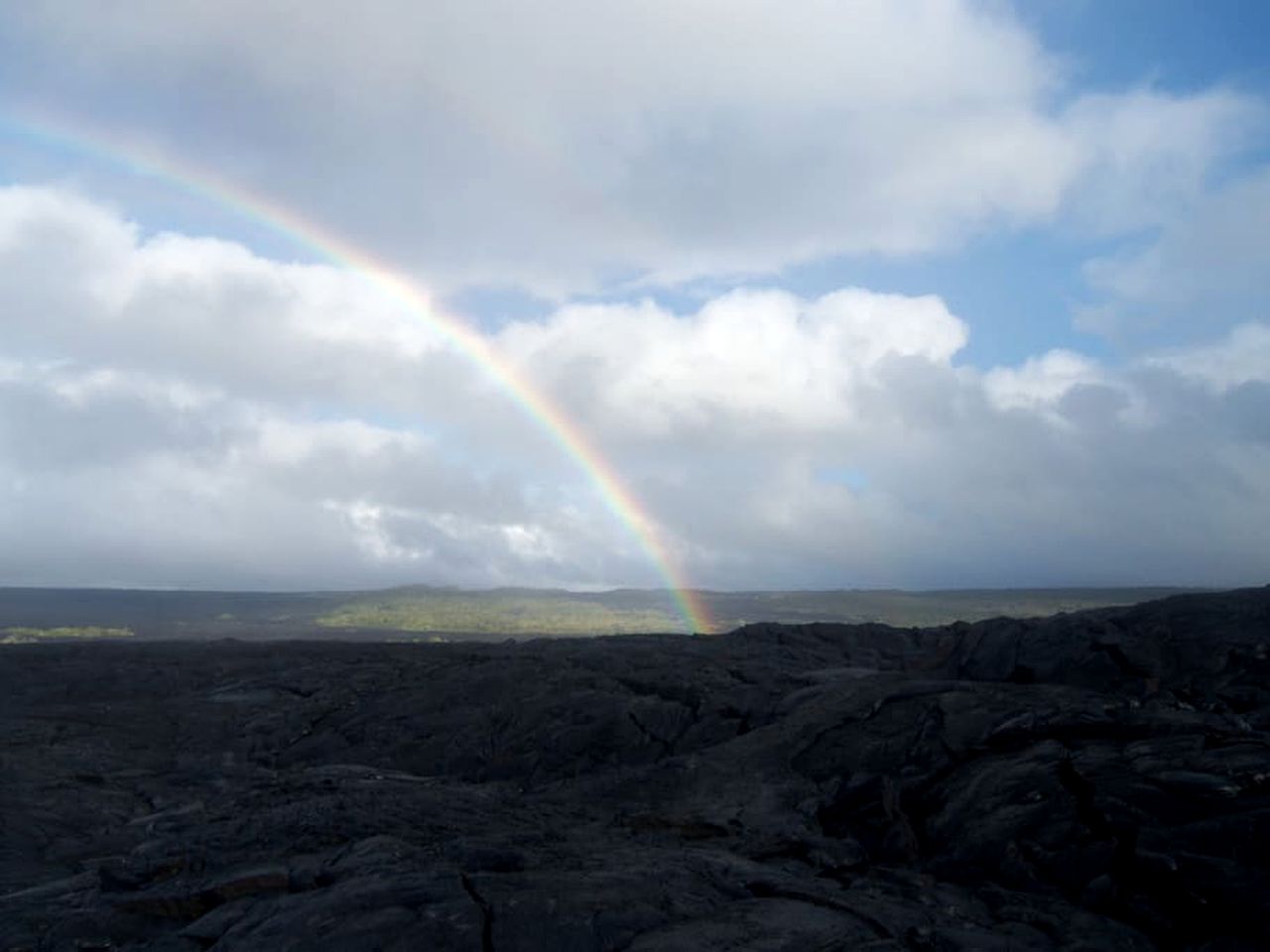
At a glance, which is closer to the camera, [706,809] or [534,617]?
[706,809]

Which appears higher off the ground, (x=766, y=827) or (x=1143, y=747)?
(x=1143, y=747)

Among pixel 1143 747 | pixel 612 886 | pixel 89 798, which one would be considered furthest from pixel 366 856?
pixel 89 798

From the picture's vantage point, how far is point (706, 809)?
21.2m

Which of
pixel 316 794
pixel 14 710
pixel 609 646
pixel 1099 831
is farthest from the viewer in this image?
pixel 609 646

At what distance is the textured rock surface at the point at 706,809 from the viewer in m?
13.4

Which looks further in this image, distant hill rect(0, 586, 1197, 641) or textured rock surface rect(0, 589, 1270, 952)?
distant hill rect(0, 586, 1197, 641)

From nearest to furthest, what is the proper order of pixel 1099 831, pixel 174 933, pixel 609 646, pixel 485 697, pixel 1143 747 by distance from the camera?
pixel 174 933 → pixel 1099 831 → pixel 1143 747 → pixel 485 697 → pixel 609 646

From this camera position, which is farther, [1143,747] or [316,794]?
[316,794]

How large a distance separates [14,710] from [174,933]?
32019 mm

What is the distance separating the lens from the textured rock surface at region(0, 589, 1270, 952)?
13.4m

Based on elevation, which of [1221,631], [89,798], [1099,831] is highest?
[1221,631]

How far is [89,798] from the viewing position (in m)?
27.5

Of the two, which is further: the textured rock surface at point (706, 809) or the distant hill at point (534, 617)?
the distant hill at point (534, 617)

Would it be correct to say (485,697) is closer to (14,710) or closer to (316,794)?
(316,794)
